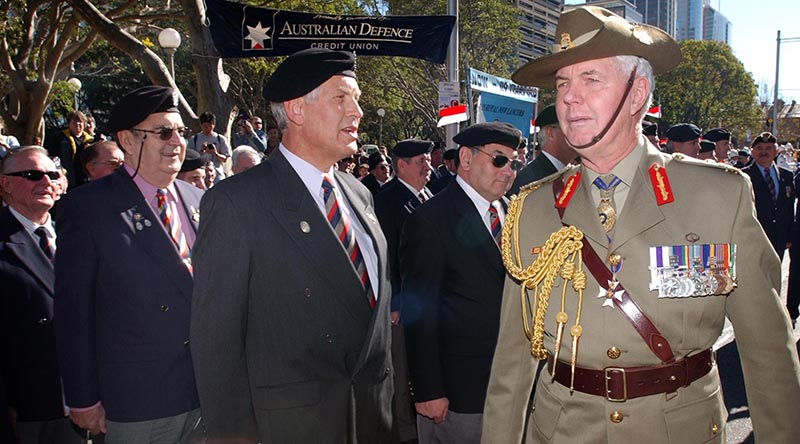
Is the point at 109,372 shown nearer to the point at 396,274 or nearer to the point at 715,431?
the point at 715,431

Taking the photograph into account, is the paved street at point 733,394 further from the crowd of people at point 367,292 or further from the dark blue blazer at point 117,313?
the dark blue blazer at point 117,313

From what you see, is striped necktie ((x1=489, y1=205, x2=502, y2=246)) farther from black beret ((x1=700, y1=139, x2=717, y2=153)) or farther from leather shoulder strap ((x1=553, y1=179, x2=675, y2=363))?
black beret ((x1=700, y1=139, x2=717, y2=153))

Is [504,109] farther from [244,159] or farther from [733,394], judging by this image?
[733,394]

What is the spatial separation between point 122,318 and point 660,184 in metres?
2.40

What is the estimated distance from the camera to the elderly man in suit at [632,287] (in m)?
2.13

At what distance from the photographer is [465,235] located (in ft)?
12.0

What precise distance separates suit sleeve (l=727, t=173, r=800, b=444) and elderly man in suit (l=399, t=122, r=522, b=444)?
155cm

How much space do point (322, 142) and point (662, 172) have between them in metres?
1.37

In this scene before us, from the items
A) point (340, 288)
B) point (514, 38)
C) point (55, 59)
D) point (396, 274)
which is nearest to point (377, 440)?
point (340, 288)

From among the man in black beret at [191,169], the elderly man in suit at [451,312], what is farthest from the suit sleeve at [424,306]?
the man in black beret at [191,169]

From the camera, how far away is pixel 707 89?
199ft

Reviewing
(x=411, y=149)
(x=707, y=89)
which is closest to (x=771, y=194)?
(x=411, y=149)

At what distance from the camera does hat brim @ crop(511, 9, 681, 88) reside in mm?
2232

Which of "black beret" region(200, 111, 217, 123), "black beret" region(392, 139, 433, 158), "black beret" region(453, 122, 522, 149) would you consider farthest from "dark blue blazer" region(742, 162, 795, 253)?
"black beret" region(200, 111, 217, 123)
